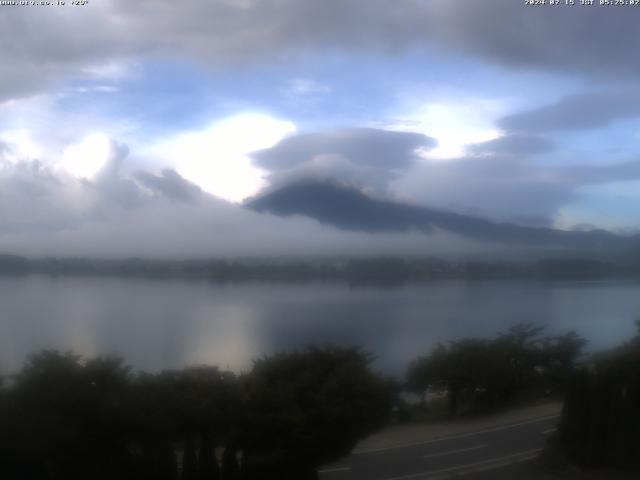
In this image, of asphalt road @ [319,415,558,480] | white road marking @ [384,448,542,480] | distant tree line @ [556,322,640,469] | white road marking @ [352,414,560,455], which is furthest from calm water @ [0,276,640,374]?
white road marking @ [384,448,542,480]

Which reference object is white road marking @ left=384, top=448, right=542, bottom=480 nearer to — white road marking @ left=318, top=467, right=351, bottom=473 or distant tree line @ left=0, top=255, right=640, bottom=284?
white road marking @ left=318, top=467, right=351, bottom=473

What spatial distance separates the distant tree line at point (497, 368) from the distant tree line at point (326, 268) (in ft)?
3.81

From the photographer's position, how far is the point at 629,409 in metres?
10.4

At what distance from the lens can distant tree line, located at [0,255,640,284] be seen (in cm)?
902

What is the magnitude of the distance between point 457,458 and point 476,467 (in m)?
0.30

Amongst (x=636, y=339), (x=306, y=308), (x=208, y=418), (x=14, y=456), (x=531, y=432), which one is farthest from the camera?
(x=636, y=339)

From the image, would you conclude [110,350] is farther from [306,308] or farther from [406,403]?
[406,403]

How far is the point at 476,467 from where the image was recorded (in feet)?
30.0

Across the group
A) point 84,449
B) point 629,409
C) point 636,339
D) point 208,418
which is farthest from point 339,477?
point 636,339

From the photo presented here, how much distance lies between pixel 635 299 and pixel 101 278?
8.98 m

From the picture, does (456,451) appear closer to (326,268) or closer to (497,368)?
(497,368)

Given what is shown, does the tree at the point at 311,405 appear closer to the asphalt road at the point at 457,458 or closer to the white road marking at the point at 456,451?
the asphalt road at the point at 457,458

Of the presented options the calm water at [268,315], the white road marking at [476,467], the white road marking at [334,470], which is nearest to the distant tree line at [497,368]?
the calm water at [268,315]

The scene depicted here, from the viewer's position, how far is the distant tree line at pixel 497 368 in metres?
9.98
